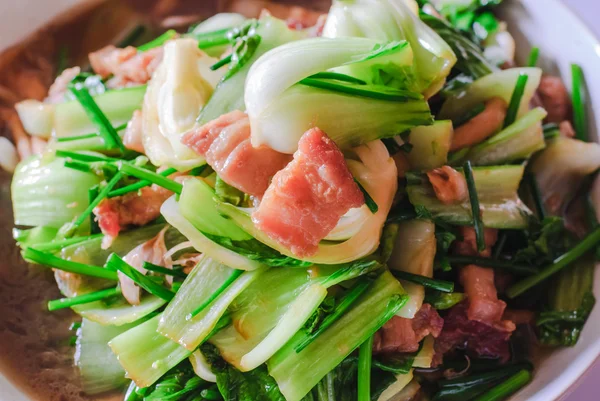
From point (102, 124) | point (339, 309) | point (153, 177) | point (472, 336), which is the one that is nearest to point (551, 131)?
→ point (472, 336)

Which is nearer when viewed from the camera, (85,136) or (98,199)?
(98,199)

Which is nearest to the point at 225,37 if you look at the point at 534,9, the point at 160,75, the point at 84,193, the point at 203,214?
the point at 160,75

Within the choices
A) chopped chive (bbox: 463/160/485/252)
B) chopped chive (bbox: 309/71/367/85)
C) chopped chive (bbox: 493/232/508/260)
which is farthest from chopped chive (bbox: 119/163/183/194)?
chopped chive (bbox: 493/232/508/260)

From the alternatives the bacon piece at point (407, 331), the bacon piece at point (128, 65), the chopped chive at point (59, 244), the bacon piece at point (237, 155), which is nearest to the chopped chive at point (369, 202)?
the bacon piece at point (237, 155)

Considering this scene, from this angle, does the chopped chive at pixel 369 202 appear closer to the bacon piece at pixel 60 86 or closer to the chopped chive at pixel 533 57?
the chopped chive at pixel 533 57

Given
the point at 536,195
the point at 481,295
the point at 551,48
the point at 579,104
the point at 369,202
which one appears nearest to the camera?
the point at 369,202

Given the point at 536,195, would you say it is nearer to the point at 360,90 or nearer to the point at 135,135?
the point at 360,90

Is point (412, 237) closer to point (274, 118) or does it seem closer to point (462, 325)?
point (462, 325)
